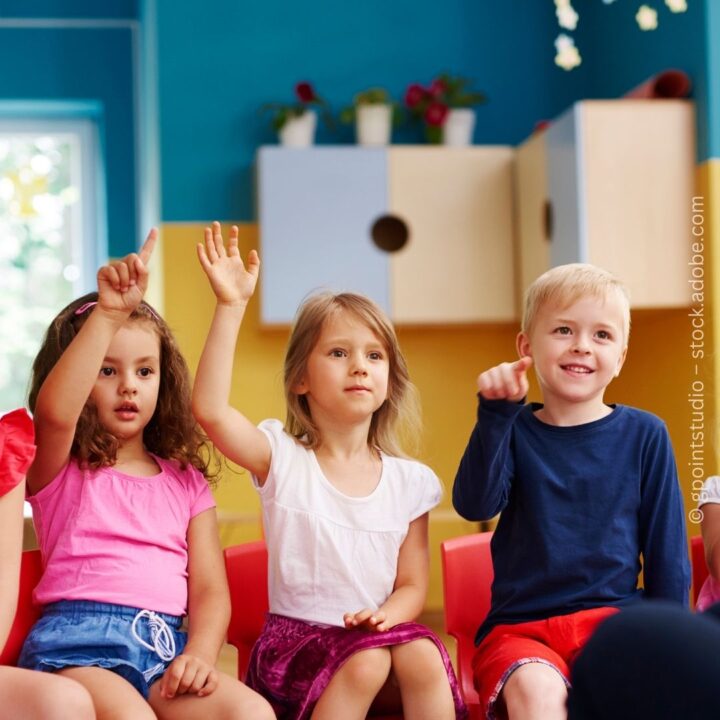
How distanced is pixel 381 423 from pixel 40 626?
2.05 ft

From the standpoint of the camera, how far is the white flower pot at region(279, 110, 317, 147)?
4.01 metres

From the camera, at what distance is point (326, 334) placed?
192 cm

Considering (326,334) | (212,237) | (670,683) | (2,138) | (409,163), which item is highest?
(2,138)

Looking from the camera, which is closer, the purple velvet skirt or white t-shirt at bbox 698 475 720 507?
the purple velvet skirt

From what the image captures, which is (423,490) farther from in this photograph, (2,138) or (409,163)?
(2,138)

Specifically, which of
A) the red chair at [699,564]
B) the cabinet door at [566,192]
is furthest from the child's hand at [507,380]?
the cabinet door at [566,192]

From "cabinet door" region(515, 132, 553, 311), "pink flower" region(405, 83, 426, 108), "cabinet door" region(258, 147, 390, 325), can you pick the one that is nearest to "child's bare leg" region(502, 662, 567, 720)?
"cabinet door" region(515, 132, 553, 311)

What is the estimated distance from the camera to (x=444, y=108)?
409 cm

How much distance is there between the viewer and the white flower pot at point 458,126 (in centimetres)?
408

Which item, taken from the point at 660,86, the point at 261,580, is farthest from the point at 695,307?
the point at 261,580

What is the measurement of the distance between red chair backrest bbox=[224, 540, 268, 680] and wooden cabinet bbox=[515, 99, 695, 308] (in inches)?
74.2

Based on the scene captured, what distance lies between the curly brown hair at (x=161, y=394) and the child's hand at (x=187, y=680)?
13.6 inches

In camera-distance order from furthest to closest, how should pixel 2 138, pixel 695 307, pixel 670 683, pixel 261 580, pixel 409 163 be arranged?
pixel 2 138
pixel 409 163
pixel 695 307
pixel 261 580
pixel 670 683

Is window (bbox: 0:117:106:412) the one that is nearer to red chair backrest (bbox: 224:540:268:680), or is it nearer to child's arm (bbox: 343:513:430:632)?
red chair backrest (bbox: 224:540:268:680)
